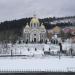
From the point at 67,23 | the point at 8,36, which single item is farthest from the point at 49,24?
the point at 8,36

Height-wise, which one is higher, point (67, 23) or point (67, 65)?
point (67, 23)

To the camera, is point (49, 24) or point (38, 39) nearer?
point (38, 39)

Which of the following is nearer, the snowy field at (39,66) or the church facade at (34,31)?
the snowy field at (39,66)

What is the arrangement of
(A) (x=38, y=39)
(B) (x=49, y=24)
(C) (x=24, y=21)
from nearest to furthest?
1. (A) (x=38, y=39)
2. (C) (x=24, y=21)
3. (B) (x=49, y=24)

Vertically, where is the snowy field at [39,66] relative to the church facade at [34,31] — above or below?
below

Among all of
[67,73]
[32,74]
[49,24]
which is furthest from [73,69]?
[49,24]

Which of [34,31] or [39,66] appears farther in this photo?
Answer: [34,31]

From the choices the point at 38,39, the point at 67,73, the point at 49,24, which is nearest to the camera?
the point at 67,73

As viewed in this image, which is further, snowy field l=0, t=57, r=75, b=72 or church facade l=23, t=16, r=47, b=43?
church facade l=23, t=16, r=47, b=43

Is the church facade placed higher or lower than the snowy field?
higher

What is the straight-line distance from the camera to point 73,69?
1213 centimetres

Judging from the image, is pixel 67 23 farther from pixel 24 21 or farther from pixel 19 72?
pixel 19 72

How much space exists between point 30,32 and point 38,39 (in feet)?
10.8

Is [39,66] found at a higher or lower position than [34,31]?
lower
